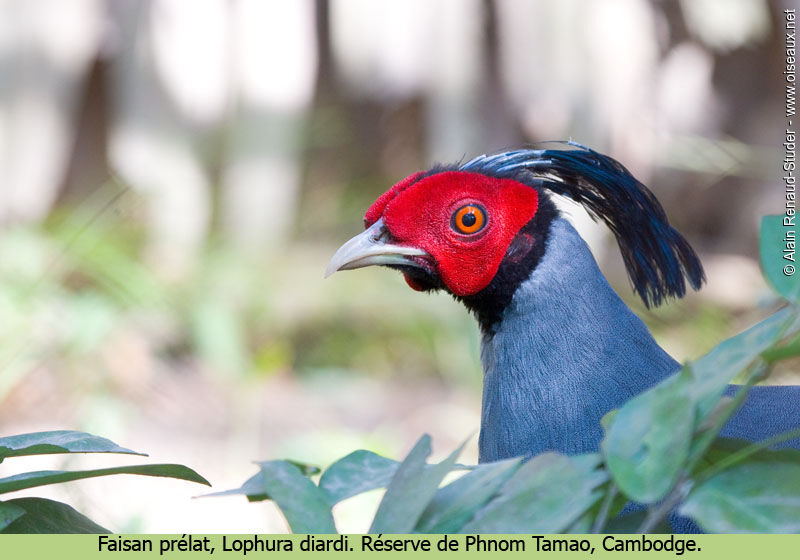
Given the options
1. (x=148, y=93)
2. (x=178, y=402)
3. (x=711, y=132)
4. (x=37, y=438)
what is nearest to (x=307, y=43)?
(x=148, y=93)

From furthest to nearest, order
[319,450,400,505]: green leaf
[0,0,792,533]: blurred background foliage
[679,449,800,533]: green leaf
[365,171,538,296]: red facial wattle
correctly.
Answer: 1. [0,0,792,533]: blurred background foliage
2. [365,171,538,296]: red facial wattle
3. [319,450,400,505]: green leaf
4. [679,449,800,533]: green leaf

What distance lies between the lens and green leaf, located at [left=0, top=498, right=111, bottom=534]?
2.73 ft

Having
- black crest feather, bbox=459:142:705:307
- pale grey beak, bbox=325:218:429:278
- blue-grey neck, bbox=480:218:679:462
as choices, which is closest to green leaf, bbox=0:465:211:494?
blue-grey neck, bbox=480:218:679:462

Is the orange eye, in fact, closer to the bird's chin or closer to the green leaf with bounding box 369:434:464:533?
the bird's chin

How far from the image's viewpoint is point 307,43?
16.3ft

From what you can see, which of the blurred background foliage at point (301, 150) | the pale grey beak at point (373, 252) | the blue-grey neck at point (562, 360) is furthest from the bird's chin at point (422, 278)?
the blurred background foliage at point (301, 150)

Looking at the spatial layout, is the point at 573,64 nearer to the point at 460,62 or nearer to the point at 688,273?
the point at 460,62

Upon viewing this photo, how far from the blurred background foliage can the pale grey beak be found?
2.55 metres

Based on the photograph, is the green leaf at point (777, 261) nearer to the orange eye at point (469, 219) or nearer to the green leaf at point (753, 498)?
the green leaf at point (753, 498)

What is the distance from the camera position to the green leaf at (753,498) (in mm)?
615

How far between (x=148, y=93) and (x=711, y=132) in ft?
10.8

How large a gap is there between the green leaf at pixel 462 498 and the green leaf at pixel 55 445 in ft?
0.93

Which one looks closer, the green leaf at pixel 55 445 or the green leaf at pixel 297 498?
the green leaf at pixel 297 498

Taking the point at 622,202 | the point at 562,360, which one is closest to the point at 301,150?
the point at 622,202
